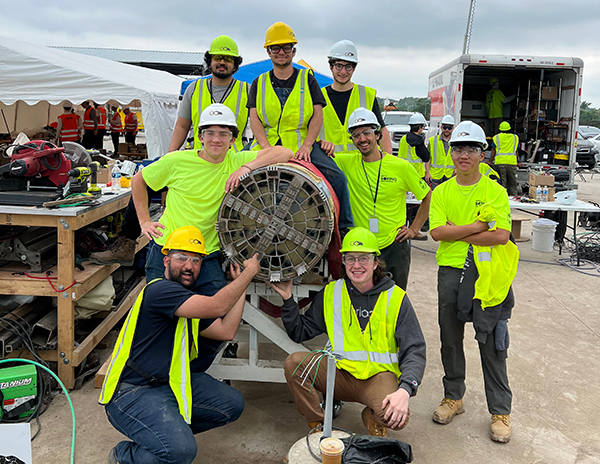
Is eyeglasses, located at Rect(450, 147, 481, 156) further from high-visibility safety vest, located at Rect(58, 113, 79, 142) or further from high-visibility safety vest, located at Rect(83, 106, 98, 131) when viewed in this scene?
high-visibility safety vest, located at Rect(83, 106, 98, 131)

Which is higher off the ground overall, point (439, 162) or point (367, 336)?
point (439, 162)

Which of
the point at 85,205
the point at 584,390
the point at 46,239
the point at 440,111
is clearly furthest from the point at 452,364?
the point at 440,111

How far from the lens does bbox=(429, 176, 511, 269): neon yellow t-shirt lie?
11.6ft

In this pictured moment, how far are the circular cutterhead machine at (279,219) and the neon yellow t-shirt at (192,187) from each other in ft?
0.43

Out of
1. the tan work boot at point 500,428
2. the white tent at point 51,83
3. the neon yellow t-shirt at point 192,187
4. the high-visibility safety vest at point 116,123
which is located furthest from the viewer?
the high-visibility safety vest at point 116,123

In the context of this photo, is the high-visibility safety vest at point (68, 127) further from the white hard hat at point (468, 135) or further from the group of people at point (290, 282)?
the white hard hat at point (468, 135)

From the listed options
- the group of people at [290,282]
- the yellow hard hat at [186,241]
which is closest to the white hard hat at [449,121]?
the group of people at [290,282]

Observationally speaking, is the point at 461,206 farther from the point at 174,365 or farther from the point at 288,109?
the point at 174,365

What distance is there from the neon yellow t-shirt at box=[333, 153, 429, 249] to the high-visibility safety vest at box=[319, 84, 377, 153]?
26 centimetres

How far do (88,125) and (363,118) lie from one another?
37.4 feet

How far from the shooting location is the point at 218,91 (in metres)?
4.10

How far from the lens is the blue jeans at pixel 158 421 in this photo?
2.74 m

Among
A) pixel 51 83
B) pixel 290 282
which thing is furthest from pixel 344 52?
pixel 51 83

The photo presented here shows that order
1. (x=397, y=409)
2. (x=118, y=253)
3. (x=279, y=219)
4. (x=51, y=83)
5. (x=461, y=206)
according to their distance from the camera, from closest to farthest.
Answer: (x=397, y=409)
(x=279, y=219)
(x=461, y=206)
(x=118, y=253)
(x=51, y=83)
